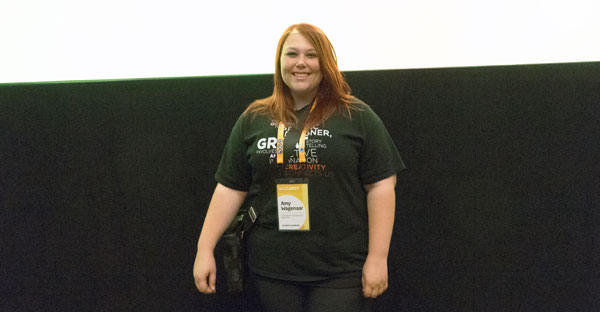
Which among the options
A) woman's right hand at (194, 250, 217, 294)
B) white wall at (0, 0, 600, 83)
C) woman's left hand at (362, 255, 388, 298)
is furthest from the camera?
white wall at (0, 0, 600, 83)

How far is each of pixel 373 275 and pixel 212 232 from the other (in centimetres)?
55

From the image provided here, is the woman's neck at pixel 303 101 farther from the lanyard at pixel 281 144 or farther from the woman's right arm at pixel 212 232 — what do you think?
the woman's right arm at pixel 212 232

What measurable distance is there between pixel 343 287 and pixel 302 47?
29.8 inches

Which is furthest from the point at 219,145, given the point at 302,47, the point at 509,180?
the point at 509,180

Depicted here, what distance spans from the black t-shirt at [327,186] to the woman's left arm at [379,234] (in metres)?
0.04

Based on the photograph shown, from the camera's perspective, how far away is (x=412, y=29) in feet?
5.71

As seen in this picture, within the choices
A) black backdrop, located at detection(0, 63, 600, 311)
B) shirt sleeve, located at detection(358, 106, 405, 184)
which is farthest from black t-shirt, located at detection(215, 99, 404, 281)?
black backdrop, located at detection(0, 63, 600, 311)

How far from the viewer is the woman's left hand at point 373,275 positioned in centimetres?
119

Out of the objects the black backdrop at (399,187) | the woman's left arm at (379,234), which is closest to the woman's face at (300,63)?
the woman's left arm at (379,234)

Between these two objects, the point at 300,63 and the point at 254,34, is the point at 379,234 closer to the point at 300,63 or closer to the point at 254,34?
the point at 300,63

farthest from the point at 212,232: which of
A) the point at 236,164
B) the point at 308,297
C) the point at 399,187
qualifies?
the point at 399,187

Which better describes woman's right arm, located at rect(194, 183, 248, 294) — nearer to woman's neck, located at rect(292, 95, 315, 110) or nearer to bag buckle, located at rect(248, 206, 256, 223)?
bag buckle, located at rect(248, 206, 256, 223)

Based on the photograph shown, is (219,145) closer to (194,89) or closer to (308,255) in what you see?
(194,89)

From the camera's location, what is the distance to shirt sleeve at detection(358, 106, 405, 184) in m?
1.20
